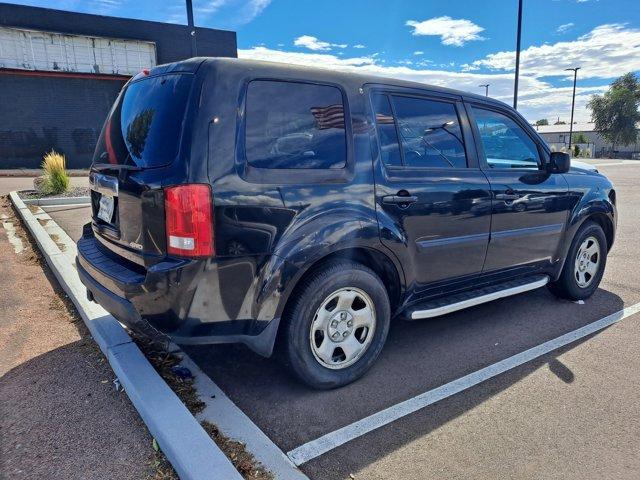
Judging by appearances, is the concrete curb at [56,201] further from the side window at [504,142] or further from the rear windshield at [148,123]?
the side window at [504,142]

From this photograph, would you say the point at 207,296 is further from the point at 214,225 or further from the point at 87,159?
the point at 87,159

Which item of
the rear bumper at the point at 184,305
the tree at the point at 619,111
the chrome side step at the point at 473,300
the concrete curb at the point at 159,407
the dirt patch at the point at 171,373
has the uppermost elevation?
the tree at the point at 619,111

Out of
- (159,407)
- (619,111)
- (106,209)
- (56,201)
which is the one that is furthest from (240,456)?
(619,111)

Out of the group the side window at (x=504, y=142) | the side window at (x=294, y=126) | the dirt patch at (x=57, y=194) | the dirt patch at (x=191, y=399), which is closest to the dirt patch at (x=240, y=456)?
the dirt patch at (x=191, y=399)

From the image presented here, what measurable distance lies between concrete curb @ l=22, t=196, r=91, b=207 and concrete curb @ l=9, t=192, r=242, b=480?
7811mm

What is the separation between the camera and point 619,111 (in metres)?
60.2

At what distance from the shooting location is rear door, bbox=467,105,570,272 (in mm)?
3842

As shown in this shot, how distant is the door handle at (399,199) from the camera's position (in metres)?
3.12

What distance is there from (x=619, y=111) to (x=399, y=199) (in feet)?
230

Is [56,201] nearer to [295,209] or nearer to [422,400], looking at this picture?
[295,209]

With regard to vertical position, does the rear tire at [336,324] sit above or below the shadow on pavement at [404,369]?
above

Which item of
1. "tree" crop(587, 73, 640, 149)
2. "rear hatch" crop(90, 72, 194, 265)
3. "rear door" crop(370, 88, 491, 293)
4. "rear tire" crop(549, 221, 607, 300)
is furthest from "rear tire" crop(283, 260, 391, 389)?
"tree" crop(587, 73, 640, 149)

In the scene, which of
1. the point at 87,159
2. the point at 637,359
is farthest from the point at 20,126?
the point at 637,359

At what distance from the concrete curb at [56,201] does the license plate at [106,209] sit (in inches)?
336
